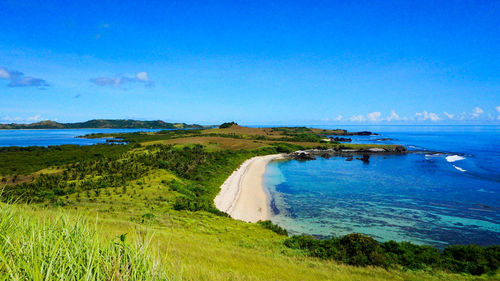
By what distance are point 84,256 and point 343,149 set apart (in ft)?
335

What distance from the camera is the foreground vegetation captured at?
149 inches

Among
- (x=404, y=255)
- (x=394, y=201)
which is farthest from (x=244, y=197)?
(x=404, y=255)

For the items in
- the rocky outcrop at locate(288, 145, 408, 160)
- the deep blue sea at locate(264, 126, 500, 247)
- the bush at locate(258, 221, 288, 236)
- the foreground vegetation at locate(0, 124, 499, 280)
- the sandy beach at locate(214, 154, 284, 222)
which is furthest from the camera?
the rocky outcrop at locate(288, 145, 408, 160)

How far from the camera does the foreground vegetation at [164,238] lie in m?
3.78

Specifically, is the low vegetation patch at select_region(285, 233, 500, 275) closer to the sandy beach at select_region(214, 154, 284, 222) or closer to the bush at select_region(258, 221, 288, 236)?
the bush at select_region(258, 221, 288, 236)

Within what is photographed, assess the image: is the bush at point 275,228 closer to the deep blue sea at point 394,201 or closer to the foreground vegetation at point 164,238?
the foreground vegetation at point 164,238

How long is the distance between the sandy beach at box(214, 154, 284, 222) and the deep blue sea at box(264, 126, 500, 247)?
5.83 feet

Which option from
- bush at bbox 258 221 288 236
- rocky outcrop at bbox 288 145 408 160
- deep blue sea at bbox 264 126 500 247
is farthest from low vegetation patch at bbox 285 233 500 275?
rocky outcrop at bbox 288 145 408 160

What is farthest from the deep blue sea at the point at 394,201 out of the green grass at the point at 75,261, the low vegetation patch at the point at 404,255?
the green grass at the point at 75,261

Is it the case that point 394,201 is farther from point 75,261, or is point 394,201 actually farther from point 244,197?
point 75,261

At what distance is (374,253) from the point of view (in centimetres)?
1494

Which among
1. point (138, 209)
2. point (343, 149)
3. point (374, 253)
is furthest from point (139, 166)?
point (343, 149)

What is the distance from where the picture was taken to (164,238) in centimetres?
1345

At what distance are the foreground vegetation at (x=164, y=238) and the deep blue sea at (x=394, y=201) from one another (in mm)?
7574
